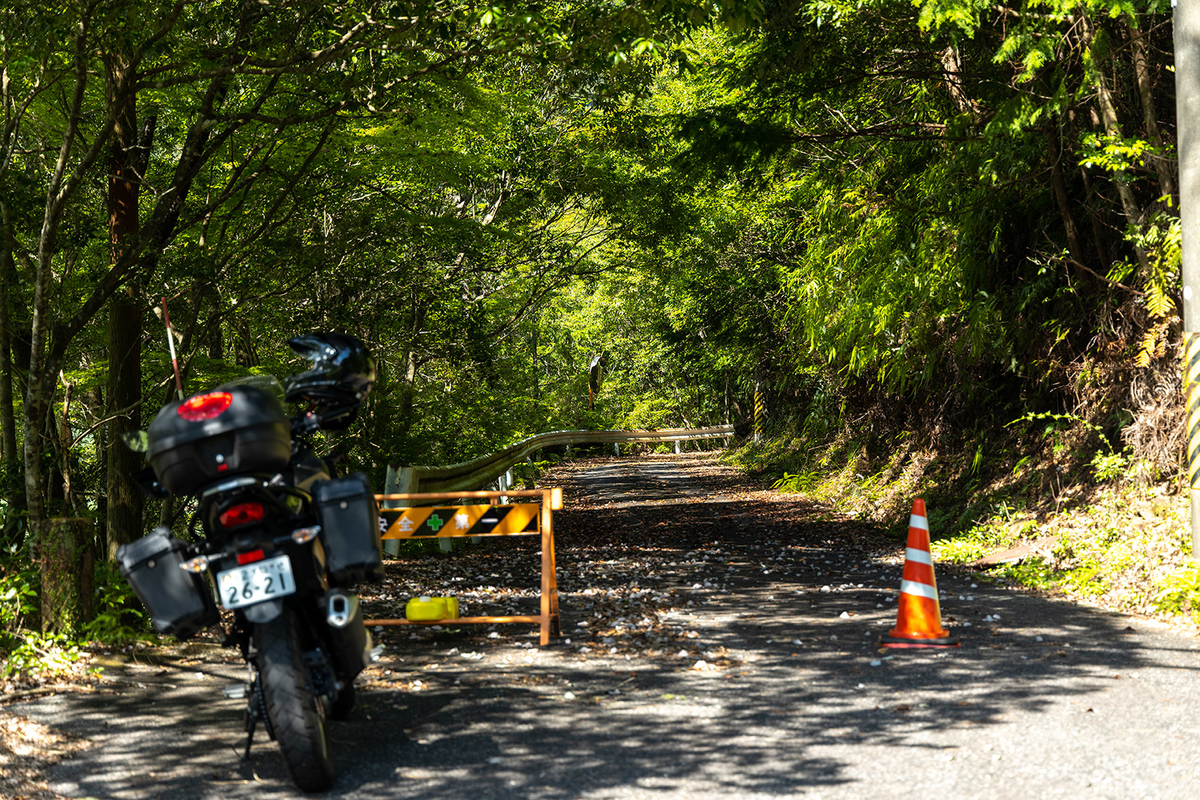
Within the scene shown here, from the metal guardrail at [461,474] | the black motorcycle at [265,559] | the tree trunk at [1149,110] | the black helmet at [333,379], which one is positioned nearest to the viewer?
the black motorcycle at [265,559]

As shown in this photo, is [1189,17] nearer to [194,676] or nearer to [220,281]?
[194,676]

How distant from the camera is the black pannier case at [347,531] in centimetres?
496

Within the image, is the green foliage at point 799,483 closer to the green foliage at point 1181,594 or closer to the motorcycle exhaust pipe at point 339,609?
the green foliage at point 1181,594

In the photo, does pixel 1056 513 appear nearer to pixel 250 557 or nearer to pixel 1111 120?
pixel 1111 120

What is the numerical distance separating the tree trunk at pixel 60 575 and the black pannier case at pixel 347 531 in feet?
9.67

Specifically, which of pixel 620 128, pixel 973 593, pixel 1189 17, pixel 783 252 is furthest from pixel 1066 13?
pixel 783 252

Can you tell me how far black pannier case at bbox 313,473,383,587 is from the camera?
496 centimetres

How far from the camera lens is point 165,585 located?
15.9 ft

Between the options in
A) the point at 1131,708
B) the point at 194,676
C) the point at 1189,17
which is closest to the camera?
the point at 1131,708

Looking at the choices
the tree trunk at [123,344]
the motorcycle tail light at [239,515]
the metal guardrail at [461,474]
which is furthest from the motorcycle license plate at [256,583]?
the metal guardrail at [461,474]

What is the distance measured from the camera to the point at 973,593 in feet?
29.8

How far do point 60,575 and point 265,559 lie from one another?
315 centimetres

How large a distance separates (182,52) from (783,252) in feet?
54.9

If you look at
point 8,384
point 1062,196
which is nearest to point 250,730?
point 8,384
